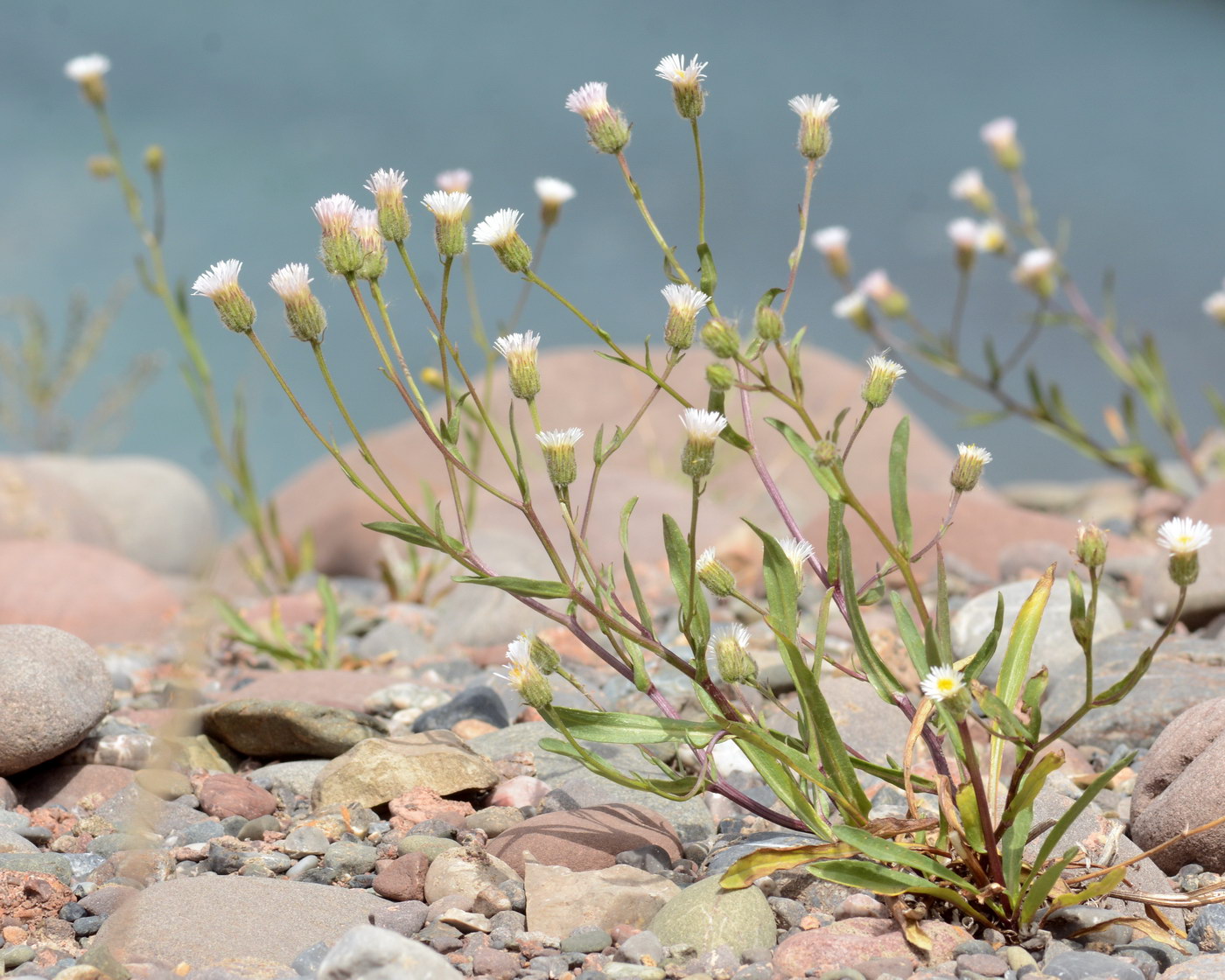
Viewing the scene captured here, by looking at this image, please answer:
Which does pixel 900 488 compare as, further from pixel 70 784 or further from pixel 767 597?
pixel 70 784

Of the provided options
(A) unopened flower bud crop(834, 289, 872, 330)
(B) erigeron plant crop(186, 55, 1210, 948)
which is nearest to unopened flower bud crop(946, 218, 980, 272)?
(A) unopened flower bud crop(834, 289, 872, 330)

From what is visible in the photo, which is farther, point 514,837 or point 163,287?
point 163,287

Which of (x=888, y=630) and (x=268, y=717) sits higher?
(x=888, y=630)

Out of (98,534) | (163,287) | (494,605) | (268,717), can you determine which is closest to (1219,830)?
(268,717)

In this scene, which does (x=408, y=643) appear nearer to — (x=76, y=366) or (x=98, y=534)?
(x=98, y=534)

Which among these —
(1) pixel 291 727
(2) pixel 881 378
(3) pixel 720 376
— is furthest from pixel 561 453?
(1) pixel 291 727

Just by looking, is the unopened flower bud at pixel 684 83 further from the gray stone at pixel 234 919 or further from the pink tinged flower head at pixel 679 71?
the gray stone at pixel 234 919

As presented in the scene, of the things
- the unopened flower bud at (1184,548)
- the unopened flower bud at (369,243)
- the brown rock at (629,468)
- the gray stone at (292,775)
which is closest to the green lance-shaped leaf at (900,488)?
the unopened flower bud at (1184,548)
